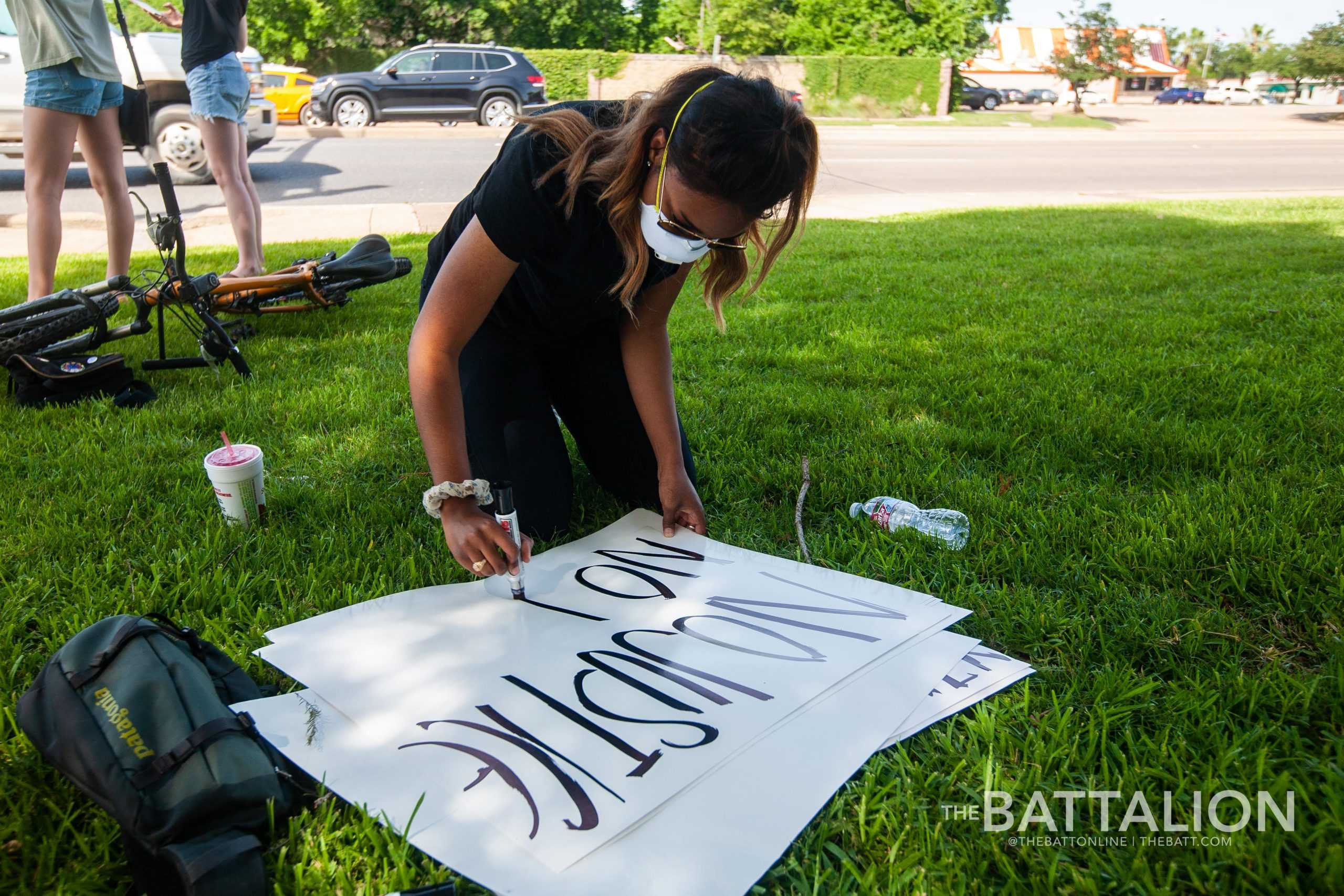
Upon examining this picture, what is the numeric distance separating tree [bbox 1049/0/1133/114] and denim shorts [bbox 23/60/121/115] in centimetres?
3613

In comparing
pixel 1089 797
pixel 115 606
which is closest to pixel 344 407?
pixel 115 606

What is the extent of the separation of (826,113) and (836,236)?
68.2ft

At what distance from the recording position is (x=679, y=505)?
215cm

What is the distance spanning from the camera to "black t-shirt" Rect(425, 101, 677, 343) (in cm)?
177

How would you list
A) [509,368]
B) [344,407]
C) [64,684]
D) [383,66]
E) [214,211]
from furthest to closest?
1. [383,66]
2. [214,211]
3. [344,407]
4. [509,368]
5. [64,684]

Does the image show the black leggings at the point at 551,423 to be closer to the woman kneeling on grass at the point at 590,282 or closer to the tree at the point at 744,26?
the woman kneeling on grass at the point at 590,282

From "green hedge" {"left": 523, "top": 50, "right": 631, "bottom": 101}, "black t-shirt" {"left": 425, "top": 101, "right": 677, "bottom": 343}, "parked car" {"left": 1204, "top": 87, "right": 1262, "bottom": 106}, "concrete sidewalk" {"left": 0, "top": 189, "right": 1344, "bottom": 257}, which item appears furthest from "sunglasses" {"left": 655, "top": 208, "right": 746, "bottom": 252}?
"parked car" {"left": 1204, "top": 87, "right": 1262, "bottom": 106}

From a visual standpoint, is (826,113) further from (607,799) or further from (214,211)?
(607,799)

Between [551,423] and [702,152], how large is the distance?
93 centimetres

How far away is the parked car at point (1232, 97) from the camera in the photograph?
5628cm

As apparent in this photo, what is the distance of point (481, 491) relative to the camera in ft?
5.63

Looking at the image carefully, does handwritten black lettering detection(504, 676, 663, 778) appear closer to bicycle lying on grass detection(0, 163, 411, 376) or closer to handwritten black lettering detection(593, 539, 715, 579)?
handwritten black lettering detection(593, 539, 715, 579)

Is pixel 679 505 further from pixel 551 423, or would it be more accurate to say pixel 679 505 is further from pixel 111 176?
pixel 111 176

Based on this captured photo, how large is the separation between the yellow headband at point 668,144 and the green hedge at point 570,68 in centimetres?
2347
